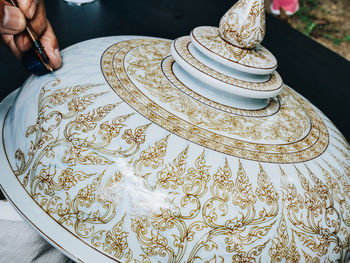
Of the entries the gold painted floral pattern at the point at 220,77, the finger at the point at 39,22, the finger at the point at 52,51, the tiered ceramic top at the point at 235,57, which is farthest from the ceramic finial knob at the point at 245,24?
the finger at the point at 39,22

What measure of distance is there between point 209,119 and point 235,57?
0.18m

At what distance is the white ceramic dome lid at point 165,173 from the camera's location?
23.8 inches

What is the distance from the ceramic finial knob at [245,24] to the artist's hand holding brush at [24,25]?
0.50m

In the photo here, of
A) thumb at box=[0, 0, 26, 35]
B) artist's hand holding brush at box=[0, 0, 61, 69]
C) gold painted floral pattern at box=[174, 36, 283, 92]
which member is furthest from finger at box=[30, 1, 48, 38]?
gold painted floral pattern at box=[174, 36, 283, 92]

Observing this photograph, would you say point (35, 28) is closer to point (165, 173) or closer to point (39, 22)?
point (39, 22)

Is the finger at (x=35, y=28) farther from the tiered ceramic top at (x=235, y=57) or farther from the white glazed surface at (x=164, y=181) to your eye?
the tiered ceramic top at (x=235, y=57)

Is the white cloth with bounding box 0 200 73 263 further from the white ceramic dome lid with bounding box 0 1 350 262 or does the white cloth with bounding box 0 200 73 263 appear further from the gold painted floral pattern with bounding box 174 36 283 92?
the gold painted floral pattern with bounding box 174 36 283 92

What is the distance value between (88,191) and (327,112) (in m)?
1.20

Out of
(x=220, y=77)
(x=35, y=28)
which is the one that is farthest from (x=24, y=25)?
(x=220, y=77)

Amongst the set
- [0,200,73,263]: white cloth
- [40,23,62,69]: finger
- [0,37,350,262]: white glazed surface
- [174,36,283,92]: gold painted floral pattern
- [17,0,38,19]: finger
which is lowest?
[0,200,73,263]: white cloth

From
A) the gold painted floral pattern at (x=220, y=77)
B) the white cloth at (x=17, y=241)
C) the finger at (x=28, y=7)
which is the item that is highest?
the finger at (x=28, y=7)

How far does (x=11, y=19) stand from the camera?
75cm

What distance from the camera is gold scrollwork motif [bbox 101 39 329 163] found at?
27.1 inches

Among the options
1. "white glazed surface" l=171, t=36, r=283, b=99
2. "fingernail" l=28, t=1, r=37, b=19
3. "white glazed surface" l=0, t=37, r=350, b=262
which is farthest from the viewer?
"fingernail" l=28, t=1, r=37, b=19
